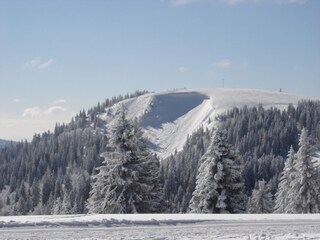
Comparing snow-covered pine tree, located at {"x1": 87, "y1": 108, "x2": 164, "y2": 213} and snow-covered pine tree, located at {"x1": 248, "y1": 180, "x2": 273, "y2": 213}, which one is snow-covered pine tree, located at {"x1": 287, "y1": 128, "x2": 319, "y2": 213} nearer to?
snow-covered pine tree, located at {"x1": 248, "y1": 180, "x2": 273, "y2": 213}

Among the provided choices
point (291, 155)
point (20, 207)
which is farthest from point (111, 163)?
point (20, 207)

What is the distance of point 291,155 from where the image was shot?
4203 cm

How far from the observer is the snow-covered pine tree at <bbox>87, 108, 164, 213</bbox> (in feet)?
82.4

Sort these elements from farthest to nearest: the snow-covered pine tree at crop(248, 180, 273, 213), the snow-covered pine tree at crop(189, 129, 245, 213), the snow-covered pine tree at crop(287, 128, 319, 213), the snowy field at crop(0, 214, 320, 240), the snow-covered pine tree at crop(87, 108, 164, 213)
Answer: the snow-covered pine tree at crop(248, 180, 273, 213) → the snow-covered pine tree at crop(287, 128, 319, 213) → the snow-covered pine tree at crop(189, 129, 245, 213) → the snow-covered pine tree at crop(87, 108, 164, 213) → the snowy field at crop(0, 214, 320, 240)

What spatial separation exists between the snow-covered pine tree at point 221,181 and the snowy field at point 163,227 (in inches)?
378

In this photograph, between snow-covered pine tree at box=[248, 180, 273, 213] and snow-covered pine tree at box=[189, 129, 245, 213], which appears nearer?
snow-covered pine tree at box=[189, 129, 245, 213]

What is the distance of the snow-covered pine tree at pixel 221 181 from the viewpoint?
88.1 feet

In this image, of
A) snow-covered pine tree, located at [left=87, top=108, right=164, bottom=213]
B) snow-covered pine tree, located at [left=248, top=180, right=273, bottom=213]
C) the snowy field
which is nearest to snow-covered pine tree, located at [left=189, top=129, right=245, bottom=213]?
snow-covered pine tree, located at [left=87, top=108, right=164, bottom=213]

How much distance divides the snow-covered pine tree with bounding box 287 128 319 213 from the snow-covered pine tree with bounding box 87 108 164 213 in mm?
14406

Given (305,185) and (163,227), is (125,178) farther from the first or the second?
(305,185)

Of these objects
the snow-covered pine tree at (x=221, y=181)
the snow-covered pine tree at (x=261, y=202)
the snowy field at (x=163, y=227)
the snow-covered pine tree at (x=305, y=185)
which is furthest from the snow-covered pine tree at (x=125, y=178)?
the snow-covered pine tree at (x=261, y=202)

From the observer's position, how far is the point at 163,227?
14.4 metres

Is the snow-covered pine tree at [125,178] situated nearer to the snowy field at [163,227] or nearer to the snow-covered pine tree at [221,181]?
the snow-covered pine tree at [221,181]

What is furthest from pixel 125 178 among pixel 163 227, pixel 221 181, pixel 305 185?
pixel 305 185
